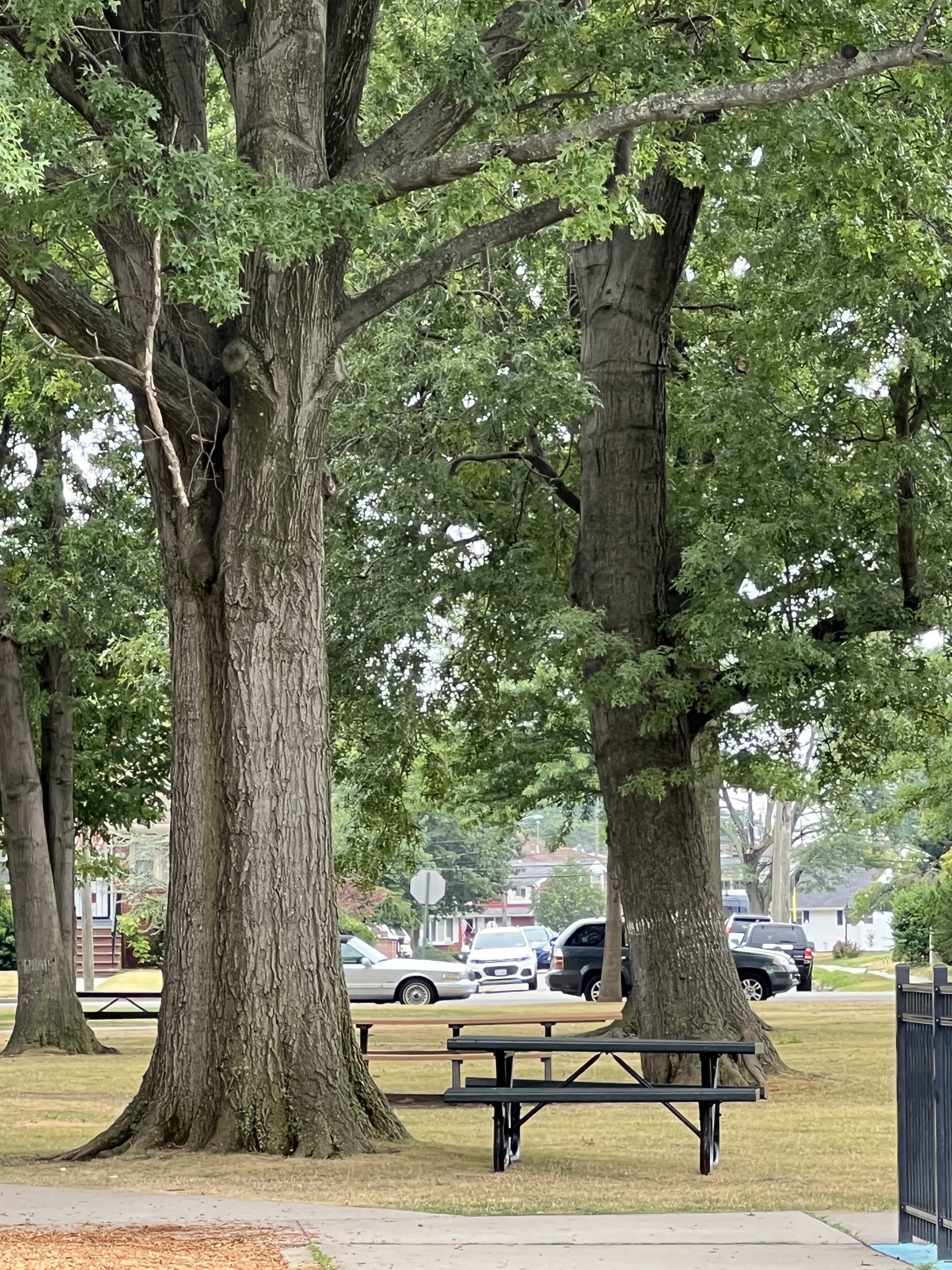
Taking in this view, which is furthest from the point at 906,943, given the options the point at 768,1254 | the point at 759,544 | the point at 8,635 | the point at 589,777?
the point at 768,1254

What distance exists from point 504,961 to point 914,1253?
4006cm

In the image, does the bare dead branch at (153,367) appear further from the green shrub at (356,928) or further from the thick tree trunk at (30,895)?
the green shrub at (356,928)

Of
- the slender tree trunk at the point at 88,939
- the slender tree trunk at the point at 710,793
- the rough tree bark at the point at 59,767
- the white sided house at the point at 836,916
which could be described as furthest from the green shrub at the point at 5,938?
the white sided house at the point at 836,916

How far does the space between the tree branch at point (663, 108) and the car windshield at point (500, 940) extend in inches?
1499

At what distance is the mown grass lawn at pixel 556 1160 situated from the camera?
8.88 metres

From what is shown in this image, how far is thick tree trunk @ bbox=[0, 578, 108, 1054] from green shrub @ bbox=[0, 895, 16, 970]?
29.8 metres

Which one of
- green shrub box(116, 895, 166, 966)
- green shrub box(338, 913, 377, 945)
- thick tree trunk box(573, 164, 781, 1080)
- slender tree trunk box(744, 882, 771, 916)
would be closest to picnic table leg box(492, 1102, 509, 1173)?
thick tree trunk box(573, 164, 781, 1080)

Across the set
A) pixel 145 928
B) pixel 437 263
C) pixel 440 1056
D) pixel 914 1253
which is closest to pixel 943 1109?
pixel 914 1253

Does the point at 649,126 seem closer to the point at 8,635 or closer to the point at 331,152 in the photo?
the point at 331,152

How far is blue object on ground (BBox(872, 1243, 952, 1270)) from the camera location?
6.74m

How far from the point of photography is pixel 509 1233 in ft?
25.0

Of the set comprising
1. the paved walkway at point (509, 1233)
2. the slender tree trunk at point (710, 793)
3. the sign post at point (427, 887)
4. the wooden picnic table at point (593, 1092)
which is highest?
the slender tree trunk at point (710, 793)

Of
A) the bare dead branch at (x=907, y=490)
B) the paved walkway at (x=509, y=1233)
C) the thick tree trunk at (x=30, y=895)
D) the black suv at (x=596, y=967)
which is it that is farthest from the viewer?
the black suv at (x=596, y=967)

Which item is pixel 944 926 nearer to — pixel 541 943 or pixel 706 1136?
pixel 541 943
